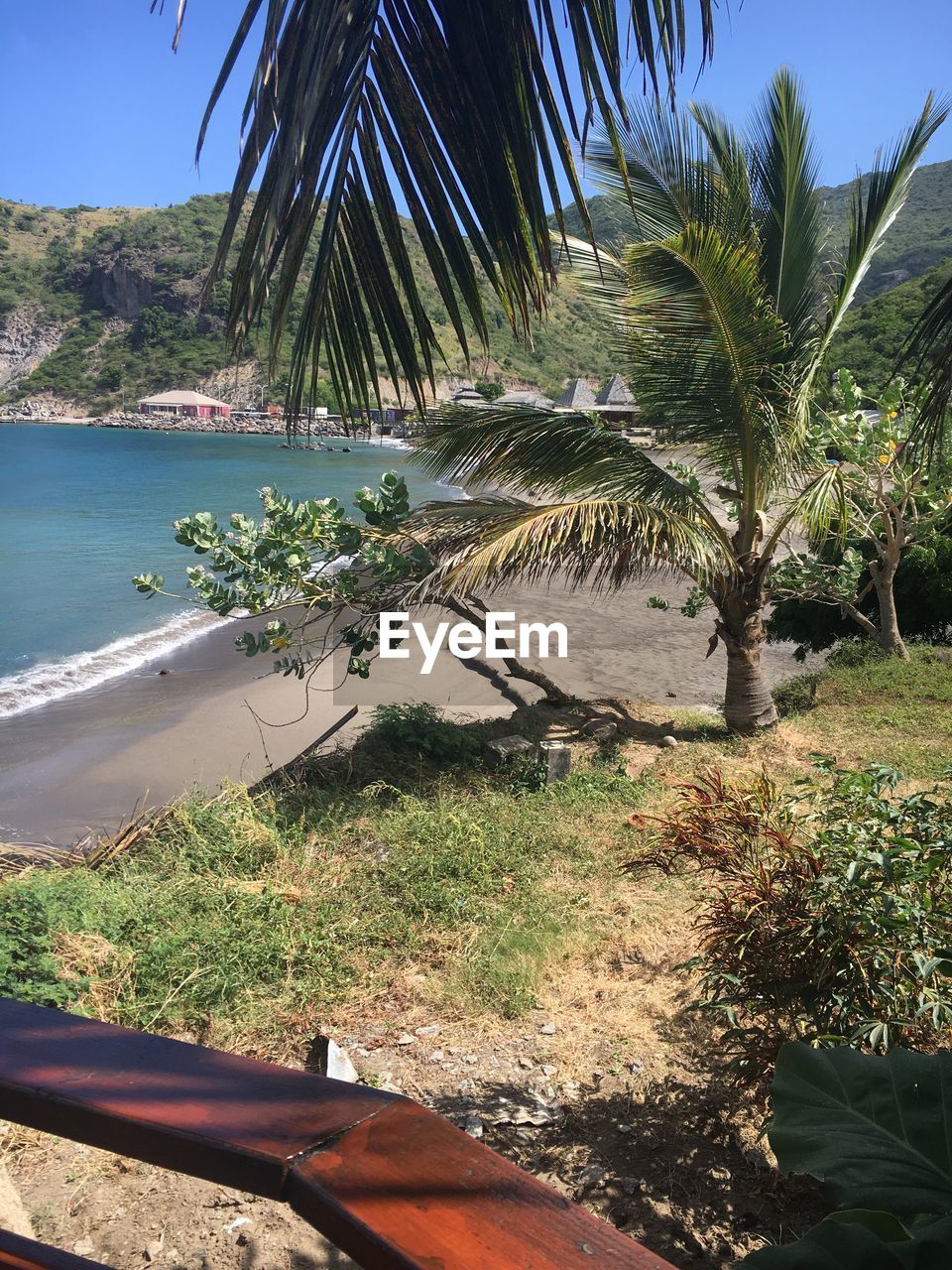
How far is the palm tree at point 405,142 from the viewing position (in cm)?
125

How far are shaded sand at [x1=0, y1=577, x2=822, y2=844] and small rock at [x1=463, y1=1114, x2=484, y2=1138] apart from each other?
16.0 feet

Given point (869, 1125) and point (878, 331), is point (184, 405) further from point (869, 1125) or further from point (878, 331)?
point (869, 1125)

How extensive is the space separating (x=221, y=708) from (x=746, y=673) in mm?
6538

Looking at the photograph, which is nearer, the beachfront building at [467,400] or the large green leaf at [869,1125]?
the large green leaf at [869,1125]

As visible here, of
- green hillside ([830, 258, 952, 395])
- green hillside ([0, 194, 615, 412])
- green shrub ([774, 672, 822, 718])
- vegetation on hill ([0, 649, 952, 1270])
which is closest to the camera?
vegetation on hill ([0, 649, 952, 1270])

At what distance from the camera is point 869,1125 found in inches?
50.4

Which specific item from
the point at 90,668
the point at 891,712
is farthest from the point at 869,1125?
the point at 90,668

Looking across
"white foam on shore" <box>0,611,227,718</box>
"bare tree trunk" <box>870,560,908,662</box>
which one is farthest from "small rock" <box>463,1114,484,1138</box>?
"white foam on shore" <box>0,611,227,718</box>

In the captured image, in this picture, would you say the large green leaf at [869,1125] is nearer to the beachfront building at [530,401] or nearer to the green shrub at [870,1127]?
the green shrub at [870,1127]

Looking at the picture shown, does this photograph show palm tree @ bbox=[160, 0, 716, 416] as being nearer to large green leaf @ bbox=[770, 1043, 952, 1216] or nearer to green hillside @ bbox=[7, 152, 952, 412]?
large green leaf @ bbox=[770, 1043, 952, 1216]

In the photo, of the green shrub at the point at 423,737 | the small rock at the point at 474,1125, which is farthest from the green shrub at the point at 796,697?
the small rock at the point at 474,1125

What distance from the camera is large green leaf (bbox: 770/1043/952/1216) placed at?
1174mm

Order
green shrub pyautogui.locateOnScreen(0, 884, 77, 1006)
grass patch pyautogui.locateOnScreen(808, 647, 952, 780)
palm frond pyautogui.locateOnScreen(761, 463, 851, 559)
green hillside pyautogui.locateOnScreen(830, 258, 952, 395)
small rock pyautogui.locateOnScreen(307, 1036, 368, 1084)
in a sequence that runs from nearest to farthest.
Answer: small rock pyautogui.locateOnScreen(307, 1036, 368, 1084), green shrub pyautogui.locateOnScreen(0, 884, 77, 1006), grass patch pyautogui.locateOnScreen(808, 647, 952, 780), palm frond pyautogui.locateOnScreen(761, 463, 851, 559), green hillside pyautogui.locateOnScreen(830, 258, 952, 395)

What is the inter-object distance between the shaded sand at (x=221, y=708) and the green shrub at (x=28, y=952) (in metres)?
3.34
